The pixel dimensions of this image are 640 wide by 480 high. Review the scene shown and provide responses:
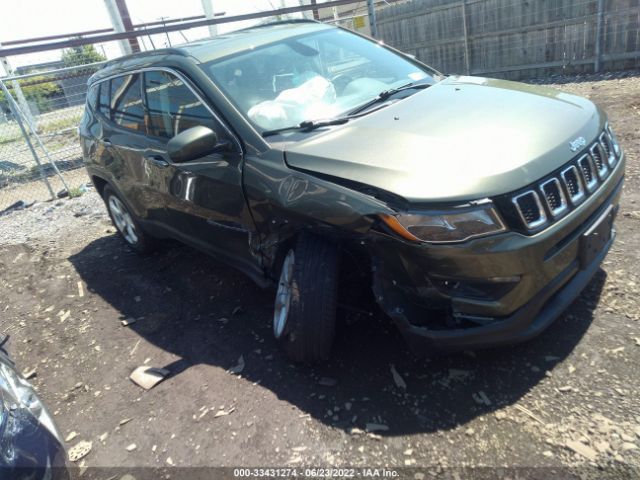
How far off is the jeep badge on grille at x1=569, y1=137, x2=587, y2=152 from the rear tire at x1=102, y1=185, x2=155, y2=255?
3768 mm

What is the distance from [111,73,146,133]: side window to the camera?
388cm

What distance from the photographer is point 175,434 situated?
266 centimetres

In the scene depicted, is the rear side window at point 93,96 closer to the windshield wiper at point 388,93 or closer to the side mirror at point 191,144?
the side mirror at point 191,144

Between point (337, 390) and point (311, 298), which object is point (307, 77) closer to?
point (311, 298)

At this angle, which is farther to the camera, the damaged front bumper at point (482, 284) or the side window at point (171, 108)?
the side window at point (171, 108)

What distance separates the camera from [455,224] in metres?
2.12

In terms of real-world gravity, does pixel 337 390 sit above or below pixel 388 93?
below

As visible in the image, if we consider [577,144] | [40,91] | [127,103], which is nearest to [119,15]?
[40,91]

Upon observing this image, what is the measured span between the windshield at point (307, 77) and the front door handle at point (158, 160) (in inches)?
31.6

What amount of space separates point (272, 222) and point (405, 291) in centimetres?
91

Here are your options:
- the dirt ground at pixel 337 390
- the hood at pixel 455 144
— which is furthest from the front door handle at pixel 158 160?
the hood at pixel 455 144

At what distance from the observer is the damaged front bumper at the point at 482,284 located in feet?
7.00

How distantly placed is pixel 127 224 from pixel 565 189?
417cm

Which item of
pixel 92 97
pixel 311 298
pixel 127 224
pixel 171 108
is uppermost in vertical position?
pixel 92 97
